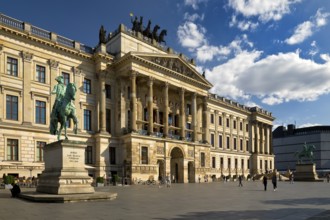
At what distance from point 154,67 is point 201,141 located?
58.7 feet

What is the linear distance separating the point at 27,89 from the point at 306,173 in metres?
52.5

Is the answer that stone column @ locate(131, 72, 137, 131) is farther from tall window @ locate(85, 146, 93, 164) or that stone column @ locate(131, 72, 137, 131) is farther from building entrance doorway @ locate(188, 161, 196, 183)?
building entrance doorway @ locate(188, 161, 196, 183)

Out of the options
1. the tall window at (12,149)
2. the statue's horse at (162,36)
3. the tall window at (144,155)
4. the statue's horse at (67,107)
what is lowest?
the tall window at (144,155)

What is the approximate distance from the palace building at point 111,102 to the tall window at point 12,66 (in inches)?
4.8

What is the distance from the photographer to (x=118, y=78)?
52.5 meters

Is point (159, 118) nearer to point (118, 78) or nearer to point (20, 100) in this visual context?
point (118, 78)

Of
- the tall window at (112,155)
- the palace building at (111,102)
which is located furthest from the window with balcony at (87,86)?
the tall window at (112,155)

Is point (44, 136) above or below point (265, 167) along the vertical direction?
above

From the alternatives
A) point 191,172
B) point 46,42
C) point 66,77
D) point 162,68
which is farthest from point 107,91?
point 191,172

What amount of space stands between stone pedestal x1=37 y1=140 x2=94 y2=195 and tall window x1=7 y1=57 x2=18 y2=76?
21.8 m

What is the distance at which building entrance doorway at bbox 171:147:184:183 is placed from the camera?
57.1 m

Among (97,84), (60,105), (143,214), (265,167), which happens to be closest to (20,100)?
(97,84)

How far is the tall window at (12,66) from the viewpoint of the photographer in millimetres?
40875

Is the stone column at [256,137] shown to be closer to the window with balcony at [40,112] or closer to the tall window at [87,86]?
the tall window at [87,86]
